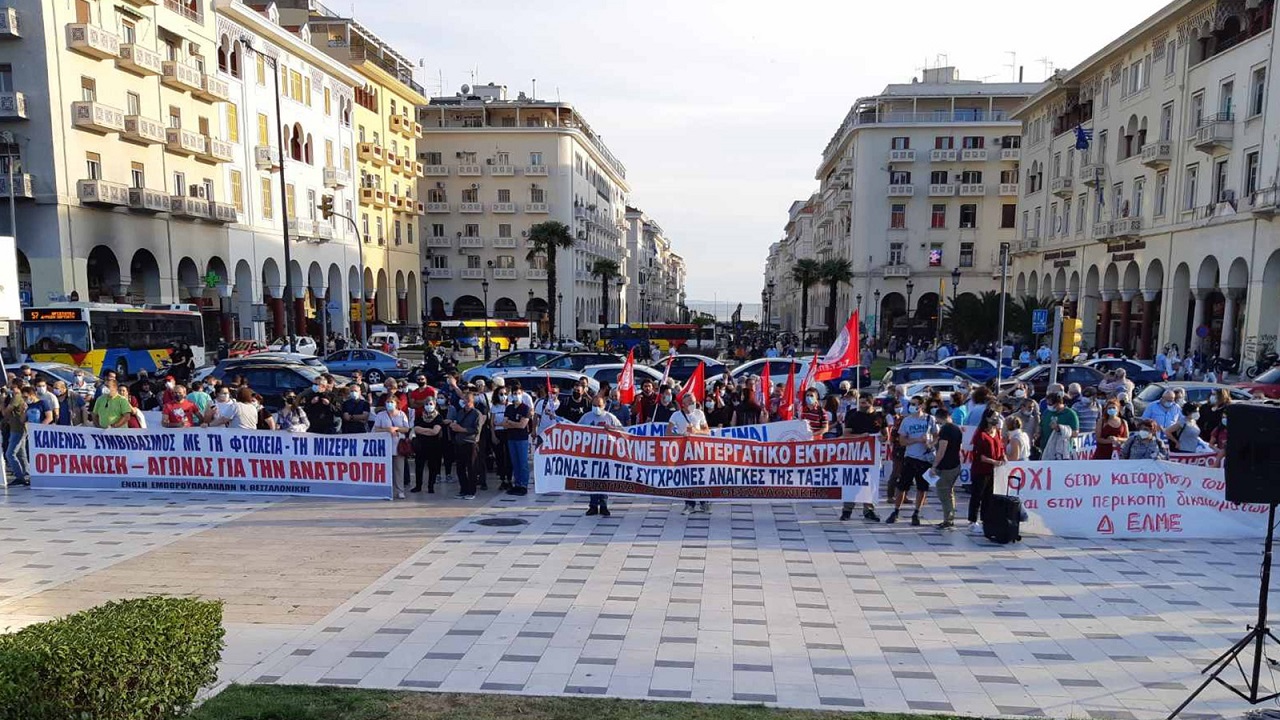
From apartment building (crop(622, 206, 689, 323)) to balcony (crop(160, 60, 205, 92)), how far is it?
7221cm

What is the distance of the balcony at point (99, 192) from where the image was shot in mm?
33000

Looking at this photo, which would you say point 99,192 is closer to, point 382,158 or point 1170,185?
point 382,158

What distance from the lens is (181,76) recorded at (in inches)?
1511

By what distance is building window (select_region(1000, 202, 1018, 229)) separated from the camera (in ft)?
209

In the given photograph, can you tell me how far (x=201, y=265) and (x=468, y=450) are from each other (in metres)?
35.0

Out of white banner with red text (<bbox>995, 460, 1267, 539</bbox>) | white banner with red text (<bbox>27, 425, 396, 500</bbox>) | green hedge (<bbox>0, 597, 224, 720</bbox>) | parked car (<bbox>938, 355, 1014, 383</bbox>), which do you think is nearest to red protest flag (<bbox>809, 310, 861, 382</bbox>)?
white banner with red text (<bbox>995, 460, 1267, 539</bbox>)

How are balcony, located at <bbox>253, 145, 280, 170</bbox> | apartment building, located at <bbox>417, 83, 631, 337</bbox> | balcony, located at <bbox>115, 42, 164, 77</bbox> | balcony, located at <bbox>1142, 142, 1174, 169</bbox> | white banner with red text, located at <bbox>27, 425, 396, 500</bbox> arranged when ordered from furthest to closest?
1. apartment building, located at <bbox>417, 83, 631, 337</bbox>
2. balcony, located at <bbox>253, 145, 280, 170</bbox>
3. balcony, located at <bbox>1142, 142, 1174, 169</bbox>
4. balcony, located at <bbox>115, 42, 164, 77</bbox>
5. white banner with red text, located at <bbox>27, 425, 396, 500</bbox>

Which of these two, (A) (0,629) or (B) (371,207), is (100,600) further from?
(B) (371,207)

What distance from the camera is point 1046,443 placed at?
12539 mm

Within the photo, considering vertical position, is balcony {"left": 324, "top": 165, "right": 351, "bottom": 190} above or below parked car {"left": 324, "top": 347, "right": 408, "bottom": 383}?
above

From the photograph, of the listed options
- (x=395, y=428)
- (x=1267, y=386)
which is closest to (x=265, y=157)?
(x=395, y=428)

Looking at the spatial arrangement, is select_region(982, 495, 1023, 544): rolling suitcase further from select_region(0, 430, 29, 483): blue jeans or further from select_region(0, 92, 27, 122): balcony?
select_region(0, 92, 27, 122): balcony

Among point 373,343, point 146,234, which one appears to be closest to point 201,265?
point 146,234

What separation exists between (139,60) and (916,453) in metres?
39.4
